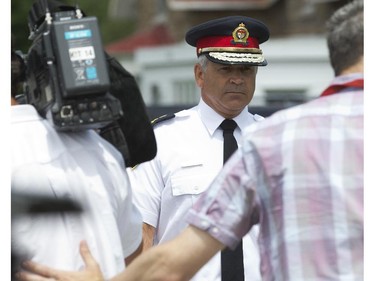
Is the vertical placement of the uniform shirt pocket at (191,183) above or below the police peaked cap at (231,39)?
below

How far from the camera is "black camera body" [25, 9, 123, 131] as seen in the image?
3.09 metres

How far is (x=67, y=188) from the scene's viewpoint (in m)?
3.07

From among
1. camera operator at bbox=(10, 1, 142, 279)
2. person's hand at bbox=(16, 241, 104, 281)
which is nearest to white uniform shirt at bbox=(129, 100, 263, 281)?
camera operator at bbox=(10, 1, 142, 279)

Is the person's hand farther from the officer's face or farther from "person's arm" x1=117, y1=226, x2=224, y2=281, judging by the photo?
the officer's face

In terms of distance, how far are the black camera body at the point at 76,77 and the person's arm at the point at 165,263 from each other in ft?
1.26

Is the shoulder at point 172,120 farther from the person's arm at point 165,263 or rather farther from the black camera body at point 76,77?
the person's arm at point 165,263

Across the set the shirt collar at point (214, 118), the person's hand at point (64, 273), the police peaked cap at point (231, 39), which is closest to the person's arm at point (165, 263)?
the person's hand at point (64, 273)

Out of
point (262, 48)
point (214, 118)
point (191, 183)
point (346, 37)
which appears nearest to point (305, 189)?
point (346, 37)

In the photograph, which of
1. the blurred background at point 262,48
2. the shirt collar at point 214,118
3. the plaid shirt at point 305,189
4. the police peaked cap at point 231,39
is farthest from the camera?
the blurred background at point 262,48

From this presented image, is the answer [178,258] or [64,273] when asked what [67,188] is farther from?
[178,258]

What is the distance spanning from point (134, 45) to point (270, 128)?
24.6 meters

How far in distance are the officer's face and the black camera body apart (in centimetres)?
213

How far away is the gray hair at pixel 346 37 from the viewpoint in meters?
2.97
